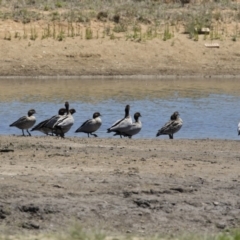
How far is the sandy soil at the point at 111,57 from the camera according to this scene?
31.9 m

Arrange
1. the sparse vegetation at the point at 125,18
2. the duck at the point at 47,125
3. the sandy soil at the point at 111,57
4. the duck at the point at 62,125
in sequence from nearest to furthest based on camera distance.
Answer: the duck at the point at 62,125
the duck at the point at 47,125
the sandy soil at the point at 111,57
the sparse vegetation at the point at 125,18

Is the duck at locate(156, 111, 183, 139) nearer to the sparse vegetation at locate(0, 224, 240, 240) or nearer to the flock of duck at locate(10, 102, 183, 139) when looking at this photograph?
the flock of duck at locate(10, 102, 183, 139)

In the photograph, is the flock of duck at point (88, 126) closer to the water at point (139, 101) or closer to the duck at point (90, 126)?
the duck at point (90, 126)

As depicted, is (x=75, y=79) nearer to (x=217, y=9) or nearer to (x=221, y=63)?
(x=221, y=63)

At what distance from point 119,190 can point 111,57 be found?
22.4m

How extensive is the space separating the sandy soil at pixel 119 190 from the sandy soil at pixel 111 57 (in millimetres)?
17787

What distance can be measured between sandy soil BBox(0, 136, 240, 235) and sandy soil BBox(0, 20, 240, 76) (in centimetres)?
1779

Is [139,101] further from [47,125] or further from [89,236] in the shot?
[89,236]

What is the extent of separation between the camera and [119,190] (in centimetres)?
1066

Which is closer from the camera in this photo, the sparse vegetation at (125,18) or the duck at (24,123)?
the duck at (24,123)

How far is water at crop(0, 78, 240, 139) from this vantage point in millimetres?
20062

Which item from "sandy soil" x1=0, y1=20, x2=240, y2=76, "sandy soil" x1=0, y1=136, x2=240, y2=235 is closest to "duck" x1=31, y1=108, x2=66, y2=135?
"sandy soil" x1=0, y1=136, x2=240, y2=235

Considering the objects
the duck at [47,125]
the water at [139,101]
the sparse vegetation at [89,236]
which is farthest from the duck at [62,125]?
the sparse vegetation at [89,236]

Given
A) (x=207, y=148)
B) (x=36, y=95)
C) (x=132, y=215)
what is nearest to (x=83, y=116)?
(x=36, y=95)
